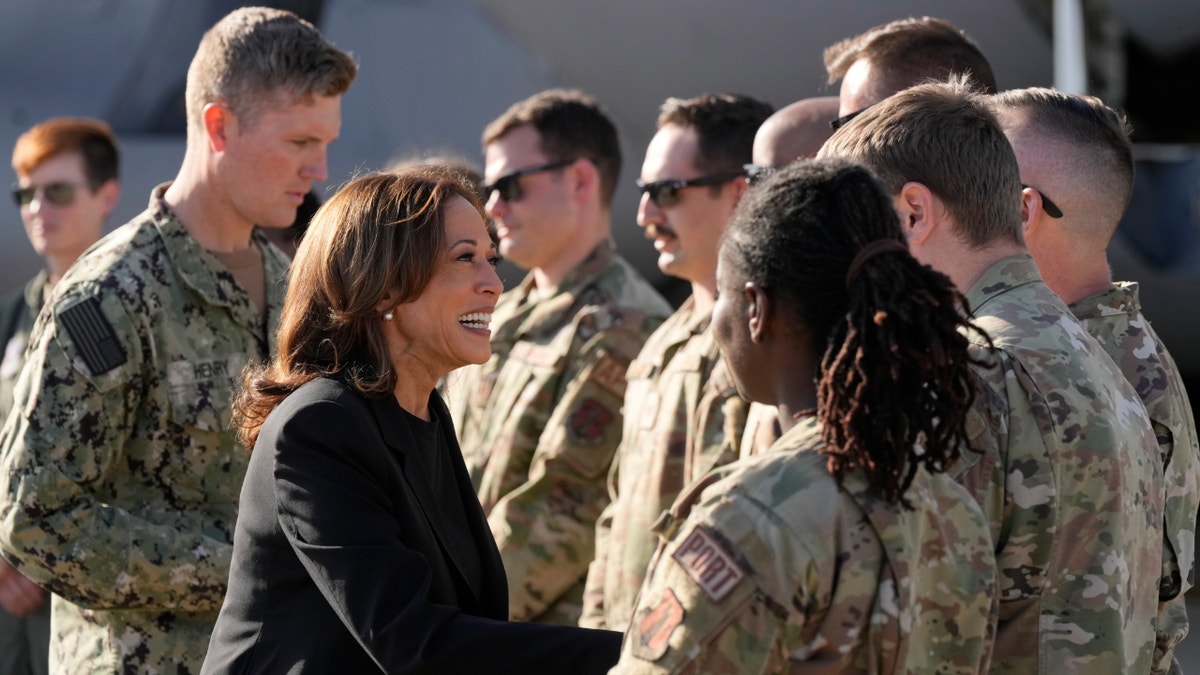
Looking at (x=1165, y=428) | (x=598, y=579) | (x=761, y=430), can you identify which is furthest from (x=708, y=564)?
(x=598, y=579)

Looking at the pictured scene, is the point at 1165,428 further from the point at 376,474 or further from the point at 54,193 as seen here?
the point at 54,193

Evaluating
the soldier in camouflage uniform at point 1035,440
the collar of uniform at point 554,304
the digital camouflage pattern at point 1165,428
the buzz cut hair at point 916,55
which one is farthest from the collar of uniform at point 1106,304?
the collar of uniform at point 554,304

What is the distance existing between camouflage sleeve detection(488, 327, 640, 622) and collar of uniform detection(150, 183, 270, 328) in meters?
1.13

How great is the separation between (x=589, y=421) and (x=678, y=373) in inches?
18.5

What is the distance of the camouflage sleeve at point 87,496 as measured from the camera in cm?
296

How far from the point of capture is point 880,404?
1.76 metres

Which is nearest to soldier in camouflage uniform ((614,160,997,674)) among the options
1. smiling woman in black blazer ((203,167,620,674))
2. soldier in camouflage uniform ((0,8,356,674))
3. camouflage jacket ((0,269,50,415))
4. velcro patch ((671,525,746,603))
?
velcro patch ((671,525,746,603))

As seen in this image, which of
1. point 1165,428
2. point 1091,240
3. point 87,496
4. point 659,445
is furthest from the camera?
point 659,445

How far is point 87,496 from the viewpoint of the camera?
3.02 metres

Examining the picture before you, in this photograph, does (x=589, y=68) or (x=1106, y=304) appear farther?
(x=589, y=68)

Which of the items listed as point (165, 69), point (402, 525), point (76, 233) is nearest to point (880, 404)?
point (402, 525)

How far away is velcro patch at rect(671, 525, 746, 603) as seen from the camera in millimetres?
1682

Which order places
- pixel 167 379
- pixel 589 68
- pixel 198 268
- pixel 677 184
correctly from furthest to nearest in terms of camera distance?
1. pixel 589 68
2. pixel 677 184
3. pixel 198 268
4. pixel 167 379

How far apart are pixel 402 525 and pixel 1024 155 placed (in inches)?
52.9
